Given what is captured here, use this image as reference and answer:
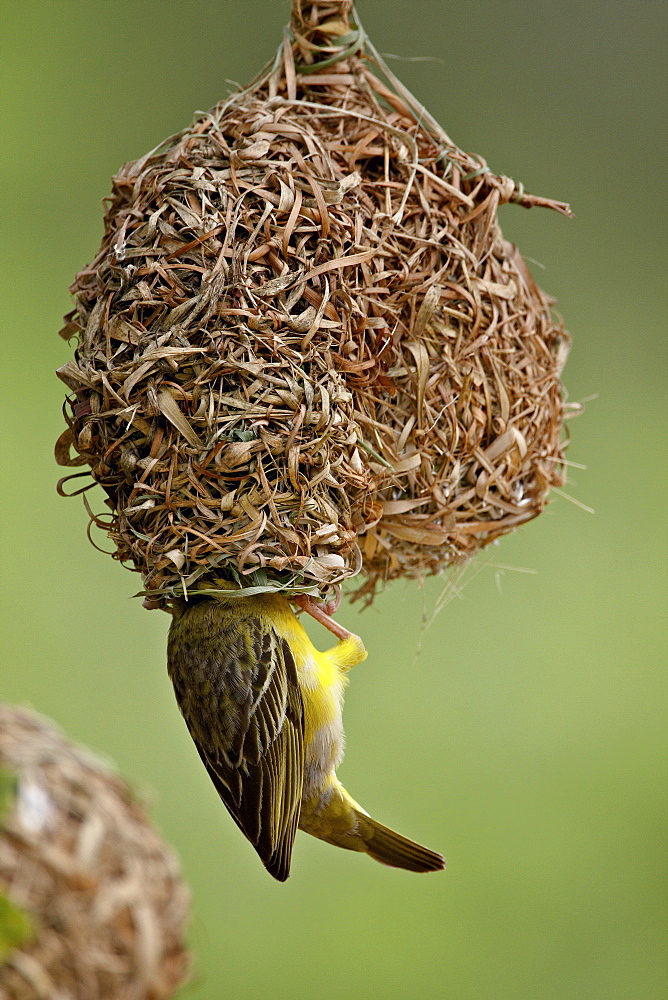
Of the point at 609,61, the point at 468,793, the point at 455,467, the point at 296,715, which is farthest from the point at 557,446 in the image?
the point at 609,61

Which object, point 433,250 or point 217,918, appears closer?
point 433,250

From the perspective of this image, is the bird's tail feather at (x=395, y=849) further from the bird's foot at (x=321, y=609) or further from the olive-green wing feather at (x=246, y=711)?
the bird's foot at (x=321, y=609)

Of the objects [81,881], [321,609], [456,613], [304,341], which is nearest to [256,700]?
[321,609]

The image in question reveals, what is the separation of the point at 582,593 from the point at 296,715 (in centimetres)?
198

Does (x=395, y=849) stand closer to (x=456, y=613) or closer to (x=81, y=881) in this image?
(x=81, y=881)

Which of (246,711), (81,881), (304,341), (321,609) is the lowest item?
(81,881)

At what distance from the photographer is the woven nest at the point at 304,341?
1.25 m

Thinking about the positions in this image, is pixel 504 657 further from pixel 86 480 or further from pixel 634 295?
pixel 86 480

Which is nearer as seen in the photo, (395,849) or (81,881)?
(81,881)

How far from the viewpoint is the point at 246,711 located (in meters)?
1.36

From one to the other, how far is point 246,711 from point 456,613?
6.09 ft

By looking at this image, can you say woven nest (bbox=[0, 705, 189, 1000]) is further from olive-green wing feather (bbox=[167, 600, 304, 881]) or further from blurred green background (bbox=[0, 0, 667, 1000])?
blurred green background (bbox=[0, 0, 667, 1000])

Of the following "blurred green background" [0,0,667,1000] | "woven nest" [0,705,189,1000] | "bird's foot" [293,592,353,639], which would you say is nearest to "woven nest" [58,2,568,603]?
"bird's foot" [293,592,353,639]

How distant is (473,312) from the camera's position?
56.9 inches
